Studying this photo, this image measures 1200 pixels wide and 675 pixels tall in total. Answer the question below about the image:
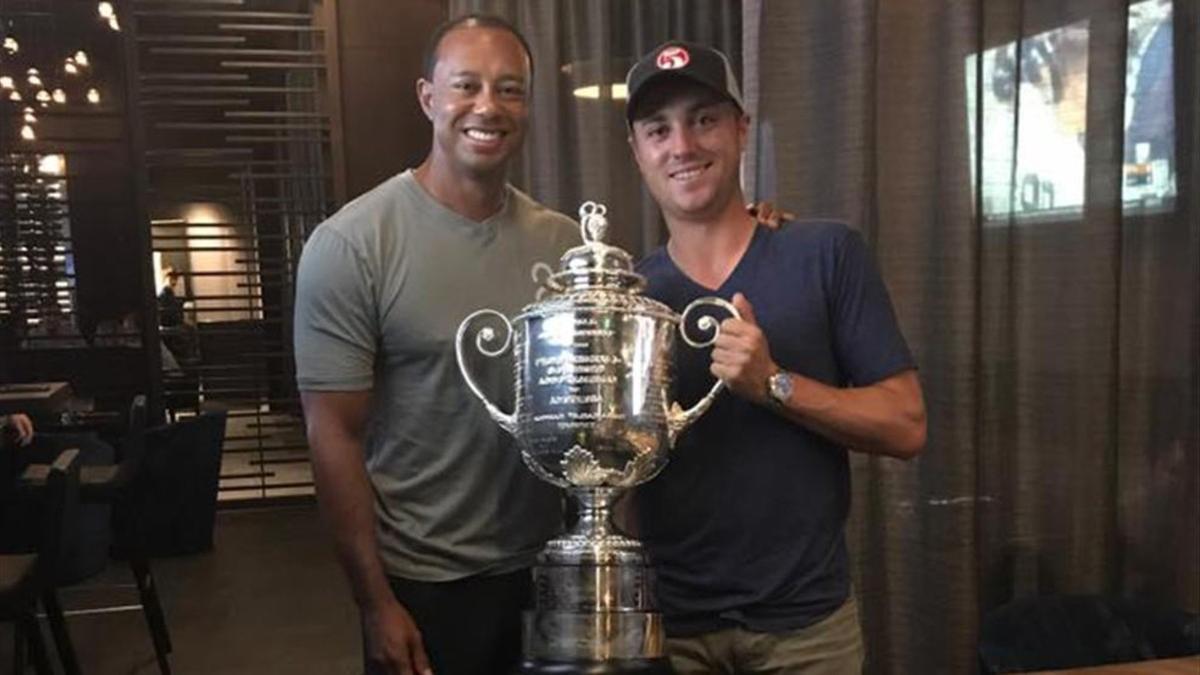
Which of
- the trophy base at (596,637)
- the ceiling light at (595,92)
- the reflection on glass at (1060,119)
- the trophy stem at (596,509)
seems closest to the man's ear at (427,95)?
the trophy stem at (596,509)

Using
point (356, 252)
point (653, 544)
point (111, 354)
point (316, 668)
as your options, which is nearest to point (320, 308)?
point (356, 252)

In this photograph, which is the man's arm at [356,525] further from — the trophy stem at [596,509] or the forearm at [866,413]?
the forearm at [866,413]

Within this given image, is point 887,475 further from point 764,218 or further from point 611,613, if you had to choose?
point 611,613

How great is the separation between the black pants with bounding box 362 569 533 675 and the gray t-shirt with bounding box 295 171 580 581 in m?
0.02

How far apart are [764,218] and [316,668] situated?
2.65 metres

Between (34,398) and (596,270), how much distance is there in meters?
3.37

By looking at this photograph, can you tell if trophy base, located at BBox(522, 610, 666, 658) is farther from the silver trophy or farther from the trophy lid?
the trophy lid

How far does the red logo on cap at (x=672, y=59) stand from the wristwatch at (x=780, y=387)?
416 mm

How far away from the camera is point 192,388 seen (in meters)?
4.93

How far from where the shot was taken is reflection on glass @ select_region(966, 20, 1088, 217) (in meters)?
2.45

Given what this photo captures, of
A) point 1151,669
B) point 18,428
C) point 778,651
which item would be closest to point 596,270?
point 778,651

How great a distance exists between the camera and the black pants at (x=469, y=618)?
151cm

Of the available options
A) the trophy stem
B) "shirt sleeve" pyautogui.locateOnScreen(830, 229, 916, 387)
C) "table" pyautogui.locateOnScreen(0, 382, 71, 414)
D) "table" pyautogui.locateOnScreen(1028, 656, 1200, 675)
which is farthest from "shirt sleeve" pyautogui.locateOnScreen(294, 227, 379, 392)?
"table" pyautogui.locateOnScreen(0, 382, 71, 414)

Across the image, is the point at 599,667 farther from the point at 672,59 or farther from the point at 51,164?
the point at 51,164
